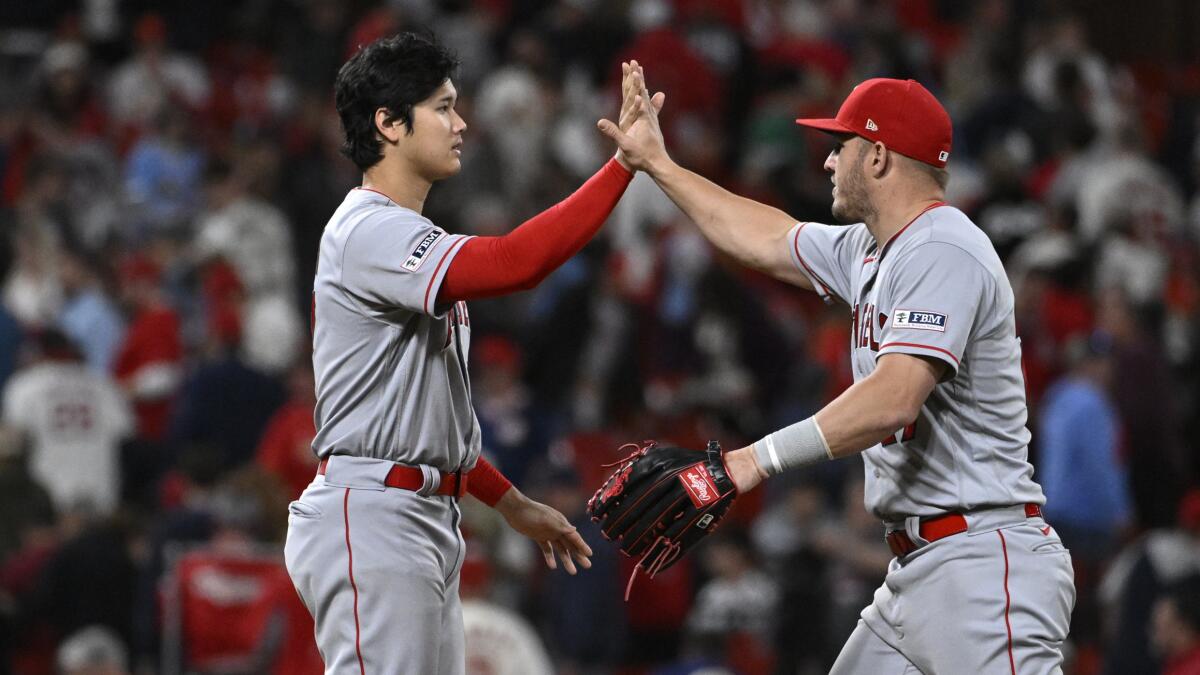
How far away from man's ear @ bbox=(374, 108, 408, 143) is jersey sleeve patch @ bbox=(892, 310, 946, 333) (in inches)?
53.4

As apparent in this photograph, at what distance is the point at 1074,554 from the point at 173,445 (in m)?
5.12

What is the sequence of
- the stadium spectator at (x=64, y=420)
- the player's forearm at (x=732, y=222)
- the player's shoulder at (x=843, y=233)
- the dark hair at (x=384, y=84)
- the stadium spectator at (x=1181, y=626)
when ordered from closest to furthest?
1. the dark hair at (x=384, y=84)
2. the player's shoulder at (x=843, y=233)
3. the player's forearm at (x=732, y=222)
4. the stadium spectator at (x=1181, y=626)
5. the stadium spectator at (x=64, y=420)

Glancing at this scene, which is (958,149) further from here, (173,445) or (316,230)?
(173,445)

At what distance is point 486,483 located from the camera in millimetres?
5094

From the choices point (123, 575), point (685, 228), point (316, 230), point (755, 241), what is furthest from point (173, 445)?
point (755, 241)

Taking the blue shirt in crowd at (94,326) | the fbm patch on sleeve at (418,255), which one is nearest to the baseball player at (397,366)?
the fbm patch on sleeve at (418,255)

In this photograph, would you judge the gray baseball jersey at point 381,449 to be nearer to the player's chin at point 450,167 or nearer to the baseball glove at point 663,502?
the player's chin at point 450,167

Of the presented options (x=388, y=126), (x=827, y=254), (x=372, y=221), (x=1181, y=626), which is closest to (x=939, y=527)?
(x=827, y=254)

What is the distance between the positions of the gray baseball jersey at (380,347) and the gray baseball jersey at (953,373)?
113 centimetres

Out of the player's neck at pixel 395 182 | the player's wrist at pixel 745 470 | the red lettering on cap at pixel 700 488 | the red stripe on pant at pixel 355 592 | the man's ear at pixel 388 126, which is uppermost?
the man's ear at pixel 388 126

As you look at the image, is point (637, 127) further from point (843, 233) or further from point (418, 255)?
point (418, 255)

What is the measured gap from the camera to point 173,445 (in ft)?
34.6

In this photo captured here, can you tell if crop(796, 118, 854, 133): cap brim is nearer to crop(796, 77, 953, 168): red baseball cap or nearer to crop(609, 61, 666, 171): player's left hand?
crop(796, 77, 953, 168): red baseball cap

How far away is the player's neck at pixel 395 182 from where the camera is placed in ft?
15.4
